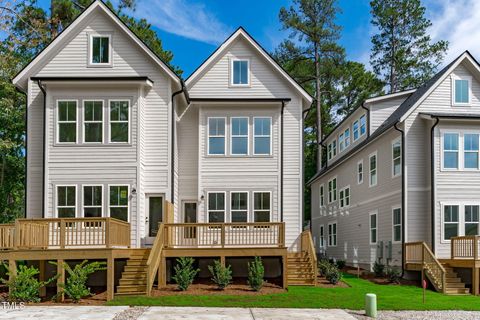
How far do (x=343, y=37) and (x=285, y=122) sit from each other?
2688cm

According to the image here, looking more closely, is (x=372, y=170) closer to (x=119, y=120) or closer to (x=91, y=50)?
(x=119, y=120)

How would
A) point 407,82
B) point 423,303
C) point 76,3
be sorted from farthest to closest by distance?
point 407,82, point 76,3, point 423,303

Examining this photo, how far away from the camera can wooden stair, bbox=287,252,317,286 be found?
20562 mm

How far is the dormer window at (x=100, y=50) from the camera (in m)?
22.0

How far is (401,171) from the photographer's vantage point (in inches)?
933

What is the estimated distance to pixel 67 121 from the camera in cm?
2109

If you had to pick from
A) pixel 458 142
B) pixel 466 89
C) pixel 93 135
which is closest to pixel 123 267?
pixel 93 135

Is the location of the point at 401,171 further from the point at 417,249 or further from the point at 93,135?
the point at 93,135

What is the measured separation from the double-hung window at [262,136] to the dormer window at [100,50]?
20.6 ft

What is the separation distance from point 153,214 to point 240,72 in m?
7.05

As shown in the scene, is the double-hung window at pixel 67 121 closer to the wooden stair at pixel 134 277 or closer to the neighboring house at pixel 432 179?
the wooden stair at pixel 134 277

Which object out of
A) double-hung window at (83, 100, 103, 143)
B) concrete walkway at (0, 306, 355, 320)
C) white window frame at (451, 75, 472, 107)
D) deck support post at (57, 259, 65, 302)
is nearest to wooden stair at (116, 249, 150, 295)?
deck support post at (57, 259, 65, 302)

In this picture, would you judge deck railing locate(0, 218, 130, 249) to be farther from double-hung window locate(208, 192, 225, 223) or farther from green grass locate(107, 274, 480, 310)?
double-hung window locate(208, 192, 225, 223)

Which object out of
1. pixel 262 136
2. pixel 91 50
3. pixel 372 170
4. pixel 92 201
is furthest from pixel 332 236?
pixel 91 50
